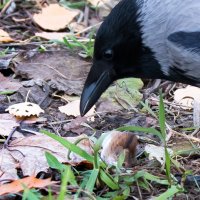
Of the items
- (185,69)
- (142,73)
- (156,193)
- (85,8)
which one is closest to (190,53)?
(185,69)

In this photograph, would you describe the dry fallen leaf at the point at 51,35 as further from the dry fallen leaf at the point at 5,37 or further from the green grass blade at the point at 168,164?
the green grass blade at the point at 168,164

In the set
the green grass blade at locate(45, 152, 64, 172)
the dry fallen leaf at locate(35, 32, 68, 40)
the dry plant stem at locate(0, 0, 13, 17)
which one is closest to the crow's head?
the green grass blade at locate(45, 152, 64, 172)

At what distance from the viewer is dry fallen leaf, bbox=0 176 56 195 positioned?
2.60 m

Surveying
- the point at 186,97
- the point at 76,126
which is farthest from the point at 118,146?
the point at 186,97

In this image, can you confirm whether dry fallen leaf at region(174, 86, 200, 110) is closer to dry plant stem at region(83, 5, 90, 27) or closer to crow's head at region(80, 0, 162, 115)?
crow's head at region(80, 0, 162, 115)

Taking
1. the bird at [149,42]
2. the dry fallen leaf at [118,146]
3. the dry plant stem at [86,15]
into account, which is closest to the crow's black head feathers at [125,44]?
the bird at [149,42]

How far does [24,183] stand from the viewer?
8.63 ft

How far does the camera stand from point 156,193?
9.11 ft

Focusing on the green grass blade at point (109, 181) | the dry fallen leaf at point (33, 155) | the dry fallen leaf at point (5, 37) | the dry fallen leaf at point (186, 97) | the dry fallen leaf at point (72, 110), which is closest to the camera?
the green grass blade at point (109, 181)

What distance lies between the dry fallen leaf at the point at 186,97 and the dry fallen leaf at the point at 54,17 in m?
1.04

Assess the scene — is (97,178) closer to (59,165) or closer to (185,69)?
(59,165)

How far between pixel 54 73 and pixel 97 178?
1.25 m

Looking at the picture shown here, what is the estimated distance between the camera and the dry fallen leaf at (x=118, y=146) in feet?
9.60

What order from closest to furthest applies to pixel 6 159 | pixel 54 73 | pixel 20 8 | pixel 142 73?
pixel 6 159 → pixel 142 73 → pixel 54 73 → pixel 20 8
